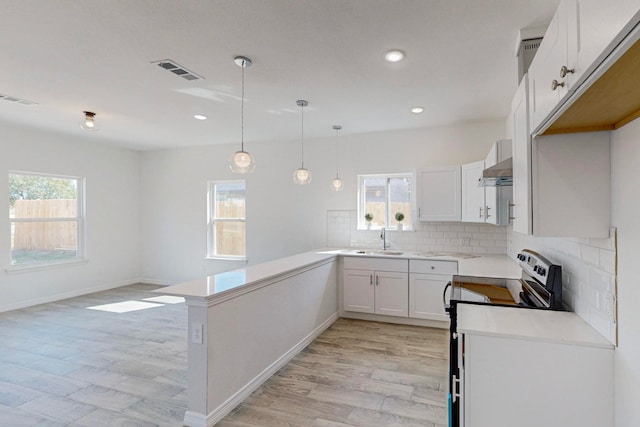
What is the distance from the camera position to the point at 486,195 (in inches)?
146

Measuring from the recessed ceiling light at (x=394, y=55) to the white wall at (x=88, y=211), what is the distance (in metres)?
5.52

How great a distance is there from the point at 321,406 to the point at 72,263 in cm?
541

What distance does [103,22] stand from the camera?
224 cm

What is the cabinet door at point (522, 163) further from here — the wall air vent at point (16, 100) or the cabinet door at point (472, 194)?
the wall air vent at point (16, 100)

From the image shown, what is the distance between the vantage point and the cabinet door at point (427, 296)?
13.9ft

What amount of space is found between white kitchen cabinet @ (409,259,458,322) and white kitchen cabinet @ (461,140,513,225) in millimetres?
712

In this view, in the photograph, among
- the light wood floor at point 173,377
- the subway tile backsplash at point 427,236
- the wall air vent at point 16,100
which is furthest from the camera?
the subway tile backsplash at point 427,236

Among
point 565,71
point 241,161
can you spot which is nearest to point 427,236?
point 241,161

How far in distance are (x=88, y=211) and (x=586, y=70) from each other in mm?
7086

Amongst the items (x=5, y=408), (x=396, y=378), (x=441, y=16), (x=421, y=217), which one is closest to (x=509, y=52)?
(x=441, y=16)

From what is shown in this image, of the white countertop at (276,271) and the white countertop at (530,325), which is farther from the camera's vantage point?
the white countertop at (276,271)

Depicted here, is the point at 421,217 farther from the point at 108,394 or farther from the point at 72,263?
the point at 72,263

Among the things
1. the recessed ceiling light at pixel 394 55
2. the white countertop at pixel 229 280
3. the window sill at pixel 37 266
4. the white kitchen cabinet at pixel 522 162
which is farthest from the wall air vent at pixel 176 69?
the window sill at pixel 37 266

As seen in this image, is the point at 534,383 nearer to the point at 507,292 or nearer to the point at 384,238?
the point at 507,292
